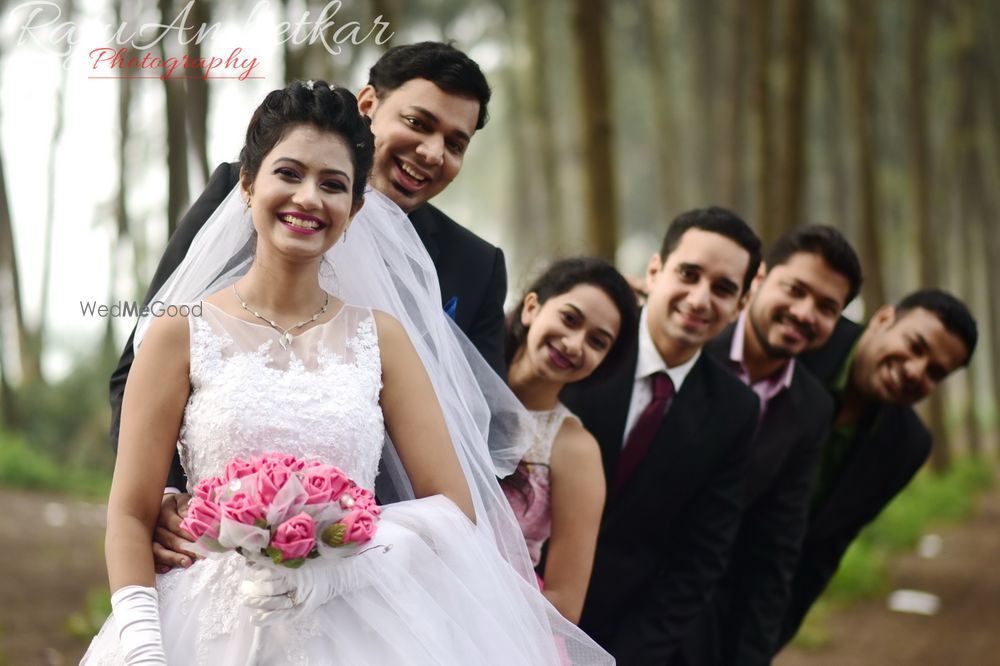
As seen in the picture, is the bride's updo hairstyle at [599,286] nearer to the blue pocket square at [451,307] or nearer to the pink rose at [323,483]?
the blue pocket square at [451,307]

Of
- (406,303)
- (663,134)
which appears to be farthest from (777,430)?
(663,134)

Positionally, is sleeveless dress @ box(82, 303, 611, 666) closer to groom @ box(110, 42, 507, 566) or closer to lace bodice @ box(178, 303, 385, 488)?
lace bodice @ box(178, 303, 385, 488)

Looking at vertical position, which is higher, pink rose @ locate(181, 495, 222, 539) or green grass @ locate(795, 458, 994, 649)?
pink rose @ locate(181, 495, 222, 539)

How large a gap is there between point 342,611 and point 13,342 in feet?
44.8

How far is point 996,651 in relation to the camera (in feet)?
29.4

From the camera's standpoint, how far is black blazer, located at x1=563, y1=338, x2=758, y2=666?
4504mm

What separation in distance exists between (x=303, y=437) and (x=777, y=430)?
261 cm

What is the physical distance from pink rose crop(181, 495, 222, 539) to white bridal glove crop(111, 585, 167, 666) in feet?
1.03

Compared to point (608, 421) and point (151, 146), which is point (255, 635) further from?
point (151, 146)

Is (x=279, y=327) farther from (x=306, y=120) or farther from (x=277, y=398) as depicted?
(x=306, y=120)

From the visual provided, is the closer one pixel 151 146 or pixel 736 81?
pixel 736 81

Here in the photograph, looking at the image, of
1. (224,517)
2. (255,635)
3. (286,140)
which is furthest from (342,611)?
(286,140)

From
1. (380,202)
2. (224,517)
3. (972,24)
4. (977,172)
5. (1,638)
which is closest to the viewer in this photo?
(224,517)

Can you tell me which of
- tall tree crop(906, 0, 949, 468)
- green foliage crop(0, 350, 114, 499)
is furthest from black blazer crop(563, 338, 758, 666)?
tall tree crop(906, 0, 949, 468)
